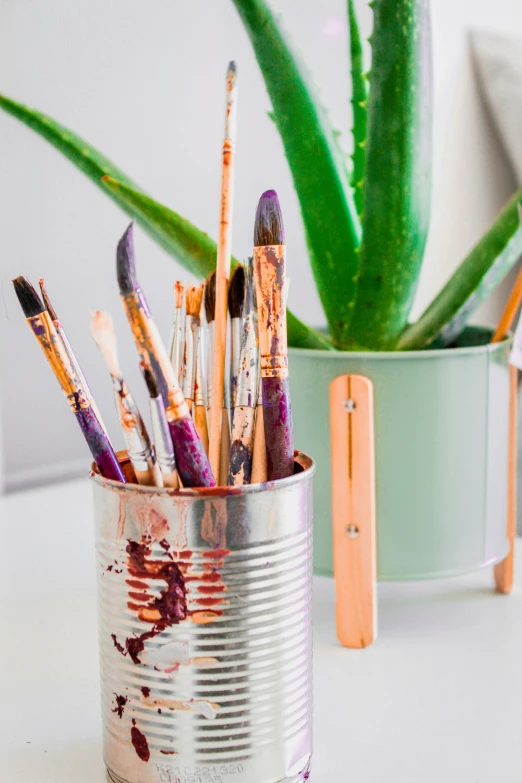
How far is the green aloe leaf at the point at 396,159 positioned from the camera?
0.46m

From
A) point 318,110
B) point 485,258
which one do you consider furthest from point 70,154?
point 485,258

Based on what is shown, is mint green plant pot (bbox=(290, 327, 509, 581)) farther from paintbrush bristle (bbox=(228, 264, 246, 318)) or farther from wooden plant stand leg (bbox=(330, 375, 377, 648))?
paintbrush bristle (bbox=(228, 264, 246, 318))

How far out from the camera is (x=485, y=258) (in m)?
0.51

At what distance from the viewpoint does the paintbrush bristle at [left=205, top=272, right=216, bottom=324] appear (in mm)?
367

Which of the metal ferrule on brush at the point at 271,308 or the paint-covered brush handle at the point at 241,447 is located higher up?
the metal ferrule on brush at the point at 271,308

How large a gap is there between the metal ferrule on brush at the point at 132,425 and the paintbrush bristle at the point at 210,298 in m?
0.08

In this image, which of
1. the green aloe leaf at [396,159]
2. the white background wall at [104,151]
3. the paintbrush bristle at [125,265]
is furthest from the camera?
the white background wall at [104,151]

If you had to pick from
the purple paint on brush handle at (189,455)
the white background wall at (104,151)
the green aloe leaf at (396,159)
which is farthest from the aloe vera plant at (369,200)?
the purple paint on brush handle at (189,455)

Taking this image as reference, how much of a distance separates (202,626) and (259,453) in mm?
71

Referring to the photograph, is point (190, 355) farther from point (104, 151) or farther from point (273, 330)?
point (104, 151)

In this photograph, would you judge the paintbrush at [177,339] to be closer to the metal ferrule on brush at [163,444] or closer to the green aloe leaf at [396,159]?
the metal ferrule on brush at [163,444]

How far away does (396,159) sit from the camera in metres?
0.47

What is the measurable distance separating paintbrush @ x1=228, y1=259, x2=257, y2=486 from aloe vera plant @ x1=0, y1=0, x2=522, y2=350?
0.16 meters

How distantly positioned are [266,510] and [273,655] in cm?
6
